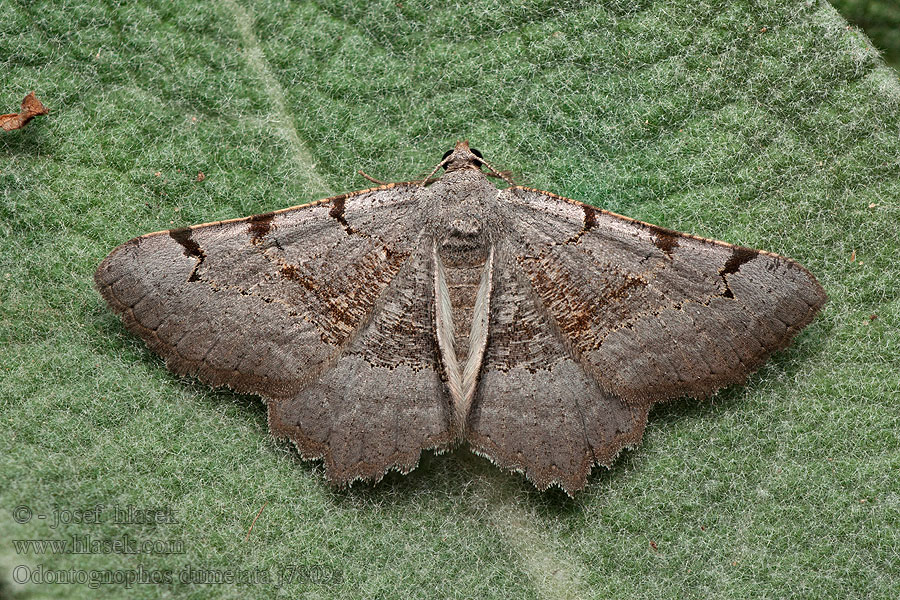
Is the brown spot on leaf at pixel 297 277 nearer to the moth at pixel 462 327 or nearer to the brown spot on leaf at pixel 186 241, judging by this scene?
the moth at pixel 462 327

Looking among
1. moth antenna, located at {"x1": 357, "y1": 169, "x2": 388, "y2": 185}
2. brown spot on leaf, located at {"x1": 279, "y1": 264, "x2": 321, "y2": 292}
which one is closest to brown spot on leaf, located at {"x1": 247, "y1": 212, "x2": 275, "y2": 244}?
brown spot on leaf, located at {"x1": 279, "y1": 264, "x2": 321, "y2": 292}

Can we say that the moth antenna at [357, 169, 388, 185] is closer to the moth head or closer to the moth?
the moth head

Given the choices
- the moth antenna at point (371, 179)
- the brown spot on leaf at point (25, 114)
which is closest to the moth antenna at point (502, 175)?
the moth antenna at point (371, 179)

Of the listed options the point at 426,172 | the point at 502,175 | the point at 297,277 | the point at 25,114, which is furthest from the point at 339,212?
the point at 25,114

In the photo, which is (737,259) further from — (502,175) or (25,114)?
(25,114)

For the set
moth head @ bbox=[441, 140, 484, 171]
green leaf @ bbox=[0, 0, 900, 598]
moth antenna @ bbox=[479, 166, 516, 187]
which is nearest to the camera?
green leaf @ bbox=[0, 0, 900, 598]
